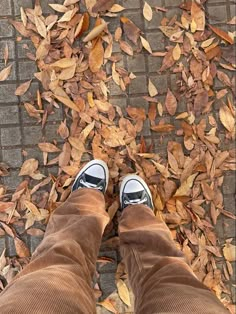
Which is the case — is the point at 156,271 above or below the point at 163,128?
below

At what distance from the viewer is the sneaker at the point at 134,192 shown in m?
2.01

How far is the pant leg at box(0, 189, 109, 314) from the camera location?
52.4 inches

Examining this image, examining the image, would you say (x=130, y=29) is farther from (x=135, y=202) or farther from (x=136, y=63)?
(x=135, y=202)

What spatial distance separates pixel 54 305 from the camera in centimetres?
132

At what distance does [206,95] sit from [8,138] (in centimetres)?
87

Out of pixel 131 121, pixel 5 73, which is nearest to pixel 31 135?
pixel 5 73

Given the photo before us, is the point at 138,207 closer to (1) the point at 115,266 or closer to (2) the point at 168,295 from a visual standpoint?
(1) the point at 115,266

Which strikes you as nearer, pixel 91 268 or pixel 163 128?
pixel 91 268

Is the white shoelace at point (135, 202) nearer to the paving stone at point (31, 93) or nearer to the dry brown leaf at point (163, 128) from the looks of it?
the dry brown leaf at point (163, 128)

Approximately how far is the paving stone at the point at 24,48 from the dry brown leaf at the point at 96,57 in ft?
0.82

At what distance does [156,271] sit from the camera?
163cm

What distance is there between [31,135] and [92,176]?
0.32 metres

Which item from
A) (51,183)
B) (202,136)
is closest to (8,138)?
(51,183)

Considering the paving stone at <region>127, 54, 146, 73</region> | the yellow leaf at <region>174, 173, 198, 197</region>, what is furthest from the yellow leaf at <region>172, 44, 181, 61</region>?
the yellow leaf at <region>174, 173, 198, 197</region>
